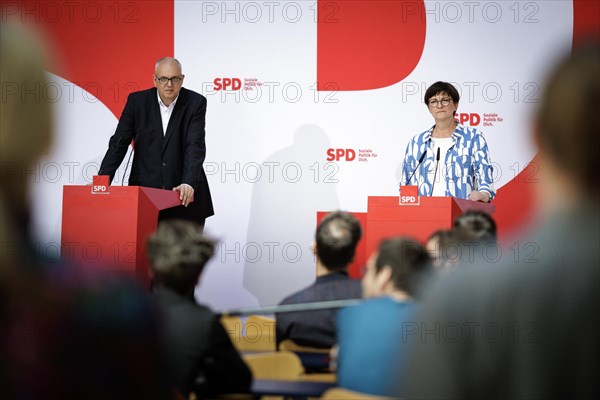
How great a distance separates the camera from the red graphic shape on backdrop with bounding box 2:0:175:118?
697 cm

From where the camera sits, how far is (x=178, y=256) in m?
2.58

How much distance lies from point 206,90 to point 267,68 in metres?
0.57

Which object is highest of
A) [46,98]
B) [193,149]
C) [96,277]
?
[193,149]

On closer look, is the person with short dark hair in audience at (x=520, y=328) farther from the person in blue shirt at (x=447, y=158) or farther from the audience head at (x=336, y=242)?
the person in blue shirt at (x=447, y=158)

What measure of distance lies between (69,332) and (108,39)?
6.45m

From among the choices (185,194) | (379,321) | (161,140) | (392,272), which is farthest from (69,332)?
(161,140)

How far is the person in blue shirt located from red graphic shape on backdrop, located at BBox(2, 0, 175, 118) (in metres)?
2.74

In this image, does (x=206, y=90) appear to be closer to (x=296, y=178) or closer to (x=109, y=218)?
(x=296, y=178)

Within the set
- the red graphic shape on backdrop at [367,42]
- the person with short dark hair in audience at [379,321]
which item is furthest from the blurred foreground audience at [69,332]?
the red graphic shape on backdrop at [367,42]

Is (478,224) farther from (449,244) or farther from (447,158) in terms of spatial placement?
(447,158)

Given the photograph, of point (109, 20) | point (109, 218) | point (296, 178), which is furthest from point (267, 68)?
point (109, 218)

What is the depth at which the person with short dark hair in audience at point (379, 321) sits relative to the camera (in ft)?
7.15

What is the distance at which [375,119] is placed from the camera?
6816 mm

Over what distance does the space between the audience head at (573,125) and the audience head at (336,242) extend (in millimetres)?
2326
